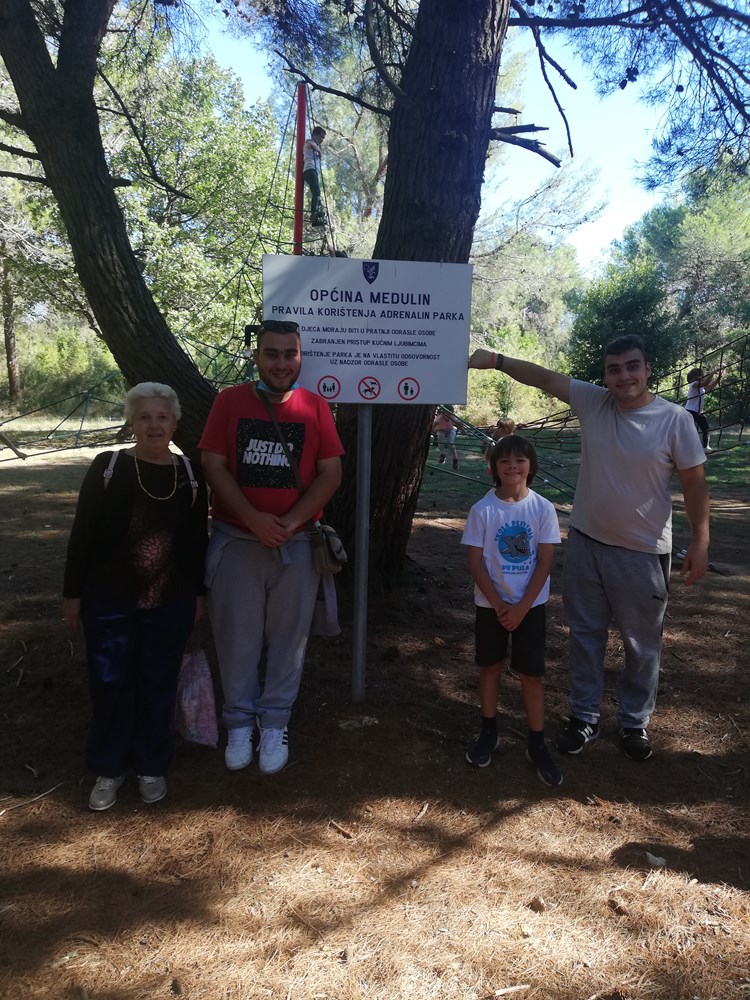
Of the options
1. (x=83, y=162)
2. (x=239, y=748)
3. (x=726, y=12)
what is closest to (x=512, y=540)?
(x=239, y=748)

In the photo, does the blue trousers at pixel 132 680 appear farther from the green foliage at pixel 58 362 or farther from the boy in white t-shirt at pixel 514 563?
the green foliage at pixel 58 362

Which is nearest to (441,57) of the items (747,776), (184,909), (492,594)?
(492,594)

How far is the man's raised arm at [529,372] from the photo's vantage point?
120 inches

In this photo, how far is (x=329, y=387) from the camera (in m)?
2.98

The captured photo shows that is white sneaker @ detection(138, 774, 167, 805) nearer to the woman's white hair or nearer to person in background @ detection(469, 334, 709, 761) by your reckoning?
the woman's white hair

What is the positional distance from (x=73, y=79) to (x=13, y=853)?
3.63 m

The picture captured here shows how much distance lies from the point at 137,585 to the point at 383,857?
1.28 m

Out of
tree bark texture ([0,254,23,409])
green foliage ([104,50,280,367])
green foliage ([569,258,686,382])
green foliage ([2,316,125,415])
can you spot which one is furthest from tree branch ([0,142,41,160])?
green foliage ([2,316,125,415])

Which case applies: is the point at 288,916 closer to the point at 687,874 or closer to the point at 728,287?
the point at 687,874

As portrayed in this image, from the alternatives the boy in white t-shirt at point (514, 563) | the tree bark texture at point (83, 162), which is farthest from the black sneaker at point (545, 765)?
the tree bark texture at point (83, 162)

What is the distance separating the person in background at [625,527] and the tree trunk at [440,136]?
1069 mm

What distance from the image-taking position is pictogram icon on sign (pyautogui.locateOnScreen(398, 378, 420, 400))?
3.04 metres

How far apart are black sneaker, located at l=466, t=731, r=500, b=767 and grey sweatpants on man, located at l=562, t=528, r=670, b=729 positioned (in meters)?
0.44

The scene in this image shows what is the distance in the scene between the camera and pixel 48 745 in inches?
117
